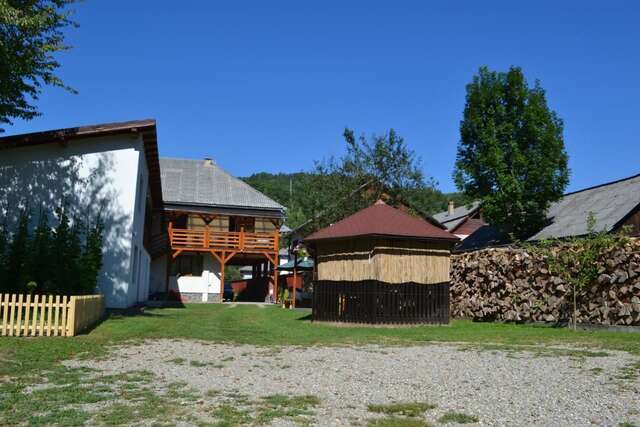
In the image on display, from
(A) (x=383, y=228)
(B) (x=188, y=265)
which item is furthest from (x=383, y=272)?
(B) (x=188, y=265)

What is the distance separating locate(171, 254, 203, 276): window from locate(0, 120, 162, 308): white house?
17.7 meters

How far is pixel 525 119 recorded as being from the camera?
35.4 m

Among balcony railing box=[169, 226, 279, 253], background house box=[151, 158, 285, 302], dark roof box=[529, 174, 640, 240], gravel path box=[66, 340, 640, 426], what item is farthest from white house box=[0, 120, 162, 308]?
dark roof box=[529, 174, 640, 240]

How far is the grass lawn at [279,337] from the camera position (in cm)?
1059

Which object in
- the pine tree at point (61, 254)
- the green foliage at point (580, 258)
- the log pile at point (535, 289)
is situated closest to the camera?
the log pile at point (535, 289)

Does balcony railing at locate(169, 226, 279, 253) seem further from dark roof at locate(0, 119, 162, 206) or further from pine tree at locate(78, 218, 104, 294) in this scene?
pine tree at locate(78, 218, 104, 294)

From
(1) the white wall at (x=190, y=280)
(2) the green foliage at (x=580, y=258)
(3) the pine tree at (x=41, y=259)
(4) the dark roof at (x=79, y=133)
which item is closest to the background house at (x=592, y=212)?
(2) the green foliage at (x=580, y=258)

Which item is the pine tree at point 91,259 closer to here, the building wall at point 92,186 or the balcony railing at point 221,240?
the building wall at point 92,186

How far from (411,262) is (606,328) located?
5.70 m

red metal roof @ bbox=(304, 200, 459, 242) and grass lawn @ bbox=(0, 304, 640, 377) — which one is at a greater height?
red metal roof @ bbox=(304, 200, 459, 242)

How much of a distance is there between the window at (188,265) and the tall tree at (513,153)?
17427mm

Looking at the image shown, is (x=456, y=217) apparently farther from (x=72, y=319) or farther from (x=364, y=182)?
(x=72, y=319)

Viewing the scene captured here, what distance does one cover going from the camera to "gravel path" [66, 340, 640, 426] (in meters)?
6.43

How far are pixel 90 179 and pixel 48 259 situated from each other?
3.38m
